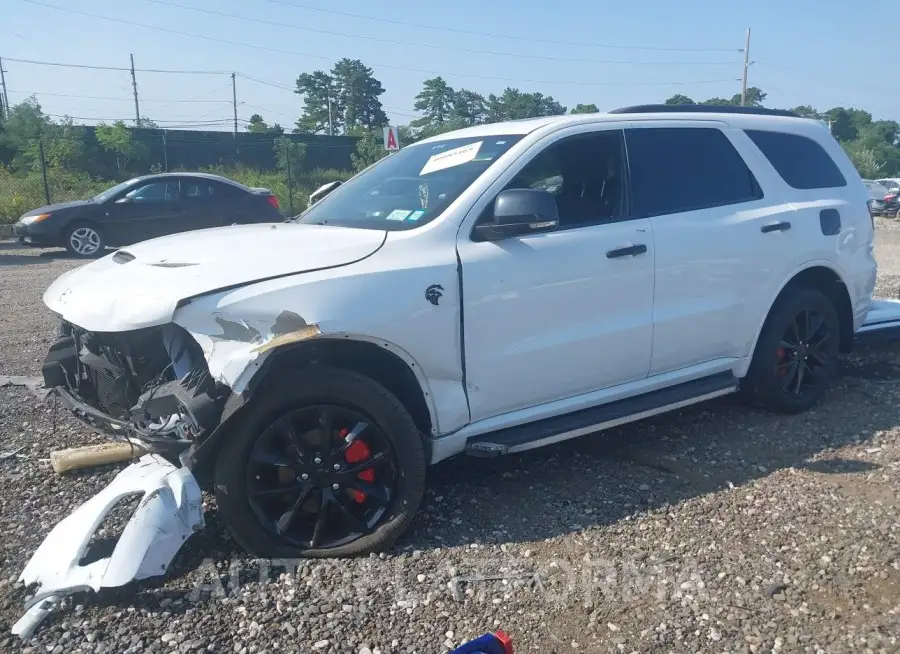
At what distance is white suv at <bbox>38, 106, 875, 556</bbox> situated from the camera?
3078mm

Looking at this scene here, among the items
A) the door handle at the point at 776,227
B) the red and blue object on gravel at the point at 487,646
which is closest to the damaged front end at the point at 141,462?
the red and blue object on gravel at the point at 487,646

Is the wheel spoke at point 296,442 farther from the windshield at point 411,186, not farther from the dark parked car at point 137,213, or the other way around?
the dark parked car at point 137,213

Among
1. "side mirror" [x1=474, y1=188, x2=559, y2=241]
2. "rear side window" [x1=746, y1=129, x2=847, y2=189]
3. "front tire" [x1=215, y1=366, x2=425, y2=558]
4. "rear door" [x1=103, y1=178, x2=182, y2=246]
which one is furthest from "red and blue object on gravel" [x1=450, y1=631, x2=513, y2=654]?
"rear door" [x1=103, y1=178, x2=182, y2=246]

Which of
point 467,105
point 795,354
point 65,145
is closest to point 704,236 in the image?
point 795,354

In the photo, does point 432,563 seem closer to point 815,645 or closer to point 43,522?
point 815,645

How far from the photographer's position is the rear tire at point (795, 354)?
15.7 ft

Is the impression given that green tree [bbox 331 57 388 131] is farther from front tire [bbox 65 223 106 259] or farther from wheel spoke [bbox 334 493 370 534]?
wheel spoke [bbox 334 493 370 534]

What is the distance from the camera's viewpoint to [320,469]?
125 inches

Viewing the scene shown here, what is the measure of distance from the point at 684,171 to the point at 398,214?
1.77 meters

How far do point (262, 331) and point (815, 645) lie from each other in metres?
2.36

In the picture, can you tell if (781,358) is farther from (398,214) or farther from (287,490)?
(287,490)

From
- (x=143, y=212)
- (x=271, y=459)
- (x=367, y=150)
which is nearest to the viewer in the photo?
(x=271, y=459)

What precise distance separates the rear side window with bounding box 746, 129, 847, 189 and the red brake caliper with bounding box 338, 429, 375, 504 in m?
3.26

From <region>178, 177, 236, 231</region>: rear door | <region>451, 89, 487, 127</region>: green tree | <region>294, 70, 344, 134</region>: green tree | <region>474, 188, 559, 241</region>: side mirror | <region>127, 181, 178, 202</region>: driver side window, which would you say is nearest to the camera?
<region>474, 188, 559, 241</region>: side mirror
